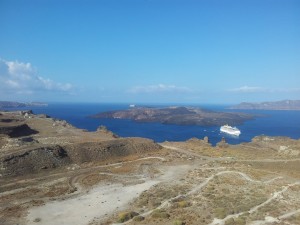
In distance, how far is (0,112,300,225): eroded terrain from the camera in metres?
36.6

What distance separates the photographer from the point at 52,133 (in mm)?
93000

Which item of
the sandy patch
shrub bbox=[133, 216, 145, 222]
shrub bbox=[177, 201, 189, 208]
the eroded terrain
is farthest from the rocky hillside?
shrub bbox=[177, 201, 189, 208]

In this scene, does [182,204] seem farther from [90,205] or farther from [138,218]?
[90,205]

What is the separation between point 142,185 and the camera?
49.2m

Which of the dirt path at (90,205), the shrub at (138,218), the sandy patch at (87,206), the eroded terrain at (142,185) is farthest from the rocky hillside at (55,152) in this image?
the shrub at (138,218)

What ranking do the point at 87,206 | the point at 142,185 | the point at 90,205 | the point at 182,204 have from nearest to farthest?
the point at 182,204 → the point at 87,206 → the point at 90,205 → the point at 142,185

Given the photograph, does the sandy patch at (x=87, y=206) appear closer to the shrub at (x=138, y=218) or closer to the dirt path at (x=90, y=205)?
the dirt path at (x=90, y=205)

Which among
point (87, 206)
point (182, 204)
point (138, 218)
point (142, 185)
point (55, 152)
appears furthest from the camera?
point (55, 152)

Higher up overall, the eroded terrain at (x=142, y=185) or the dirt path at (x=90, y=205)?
the eroded terrain at (x=142, y=185)

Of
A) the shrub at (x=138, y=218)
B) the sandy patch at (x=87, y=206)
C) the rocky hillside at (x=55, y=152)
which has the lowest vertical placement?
the sandy patch at (x=87, y=206)

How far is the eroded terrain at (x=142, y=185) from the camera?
120 ft

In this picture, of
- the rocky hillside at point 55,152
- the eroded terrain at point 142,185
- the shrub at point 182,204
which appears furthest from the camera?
the rocky hillside at point 55,152

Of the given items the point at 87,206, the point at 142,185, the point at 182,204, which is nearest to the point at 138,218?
the point at 182,204

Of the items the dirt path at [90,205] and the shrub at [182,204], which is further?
the shrub at [182,204]
